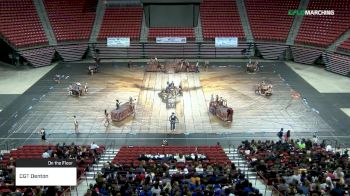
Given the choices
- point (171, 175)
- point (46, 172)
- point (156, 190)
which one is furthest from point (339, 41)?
point (46, 172)

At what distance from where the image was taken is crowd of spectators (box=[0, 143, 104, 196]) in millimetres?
17014

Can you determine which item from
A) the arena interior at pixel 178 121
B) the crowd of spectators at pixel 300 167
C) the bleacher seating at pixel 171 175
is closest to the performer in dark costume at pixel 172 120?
the arena interior at pixel 178 121

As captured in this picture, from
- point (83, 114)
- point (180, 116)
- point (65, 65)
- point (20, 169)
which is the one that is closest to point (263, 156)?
point (180, 116)

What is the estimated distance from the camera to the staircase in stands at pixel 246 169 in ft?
67.7

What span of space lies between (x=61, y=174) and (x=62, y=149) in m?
10.0

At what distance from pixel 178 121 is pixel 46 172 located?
19052mm

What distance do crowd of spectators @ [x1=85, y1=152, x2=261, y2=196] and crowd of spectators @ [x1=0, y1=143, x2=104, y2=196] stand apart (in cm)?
159

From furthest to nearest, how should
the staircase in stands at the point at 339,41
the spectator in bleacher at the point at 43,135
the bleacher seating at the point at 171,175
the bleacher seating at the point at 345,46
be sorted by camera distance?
the staircase in stands at the point at 339,41 → the bleacher seating at the point at 345,46 → the spectator in bleacher at the point at 43,135 → the bleacher seating at the point at 171,175

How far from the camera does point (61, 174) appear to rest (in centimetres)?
1474

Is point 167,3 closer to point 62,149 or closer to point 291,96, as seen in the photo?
point 62,149

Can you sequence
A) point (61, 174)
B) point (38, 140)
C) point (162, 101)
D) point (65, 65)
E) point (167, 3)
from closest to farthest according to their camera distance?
point (61, 174) < point (167, 3) < point (38, 140) < point (162, 101) < point (65, 65)

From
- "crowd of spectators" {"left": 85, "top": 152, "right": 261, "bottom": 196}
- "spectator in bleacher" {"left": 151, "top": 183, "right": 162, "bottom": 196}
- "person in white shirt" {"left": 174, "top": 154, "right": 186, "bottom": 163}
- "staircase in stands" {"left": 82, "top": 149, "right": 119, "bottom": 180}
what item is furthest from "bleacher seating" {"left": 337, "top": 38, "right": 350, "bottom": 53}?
"spectator in bleacher" {"left": 151, "top": 183, "right": 162, "bottom": 196}

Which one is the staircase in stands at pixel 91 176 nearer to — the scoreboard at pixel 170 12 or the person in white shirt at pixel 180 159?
the person in white shirt at pixel 180 159

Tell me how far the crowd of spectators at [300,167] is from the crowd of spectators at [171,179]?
1.60 metres
